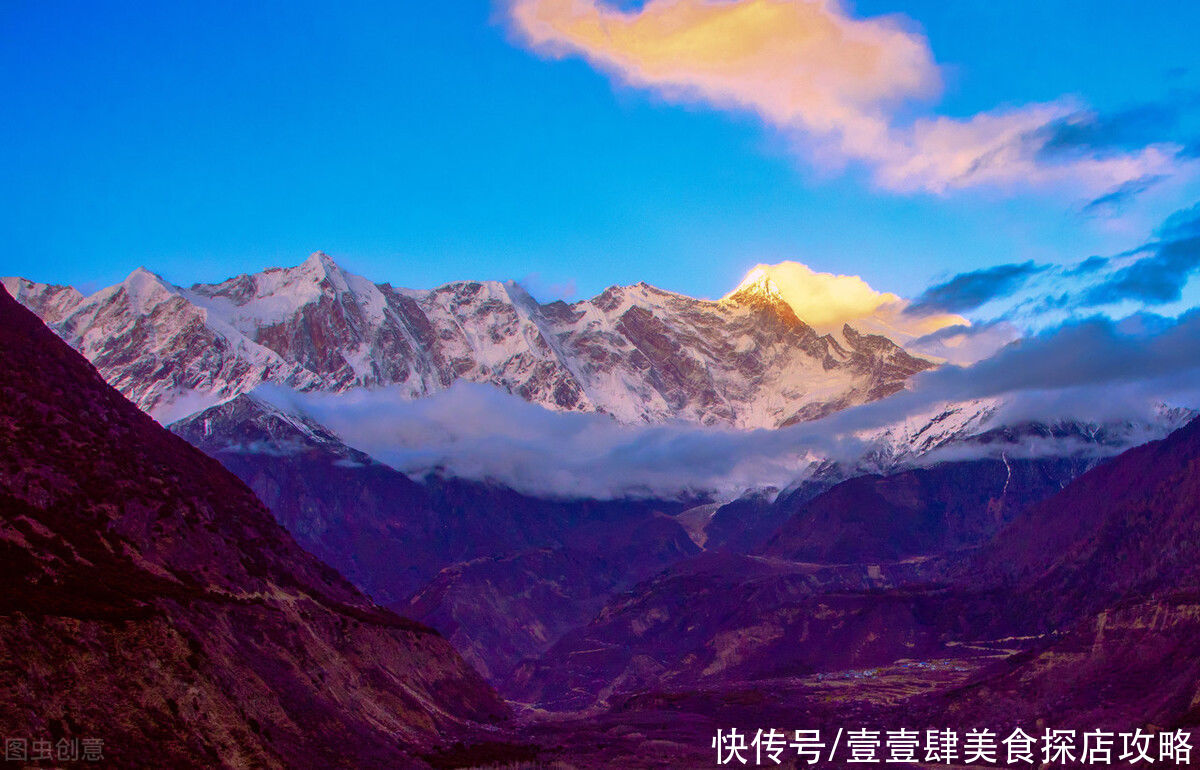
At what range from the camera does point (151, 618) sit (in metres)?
122

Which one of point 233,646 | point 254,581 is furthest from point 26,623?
point 254,581

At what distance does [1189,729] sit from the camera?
18650 centimetres


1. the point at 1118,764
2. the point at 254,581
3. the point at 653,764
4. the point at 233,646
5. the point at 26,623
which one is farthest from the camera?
the point at 653,764

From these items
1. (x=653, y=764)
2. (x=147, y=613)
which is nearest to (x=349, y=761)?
(x=147, y=613)

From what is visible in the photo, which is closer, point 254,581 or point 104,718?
point 104,718

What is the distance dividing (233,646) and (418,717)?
1837 inches

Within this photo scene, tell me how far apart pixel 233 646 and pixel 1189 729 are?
124 metres

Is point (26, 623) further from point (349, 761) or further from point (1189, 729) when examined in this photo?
point (1189, 729)

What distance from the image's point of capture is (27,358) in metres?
173

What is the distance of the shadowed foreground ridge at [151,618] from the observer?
109 m

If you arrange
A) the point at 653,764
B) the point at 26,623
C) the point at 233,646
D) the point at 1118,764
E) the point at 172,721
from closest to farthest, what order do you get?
1. the point at 26,623
2. the point at 172,721
3. the point at 233,646
4. the point at 1118,764
5. the point at 653,764


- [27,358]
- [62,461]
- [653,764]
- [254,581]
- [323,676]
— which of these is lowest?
[653,764]

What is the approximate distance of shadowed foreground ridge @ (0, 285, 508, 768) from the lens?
10888cm

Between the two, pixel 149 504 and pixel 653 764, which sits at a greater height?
pixel 149 504
